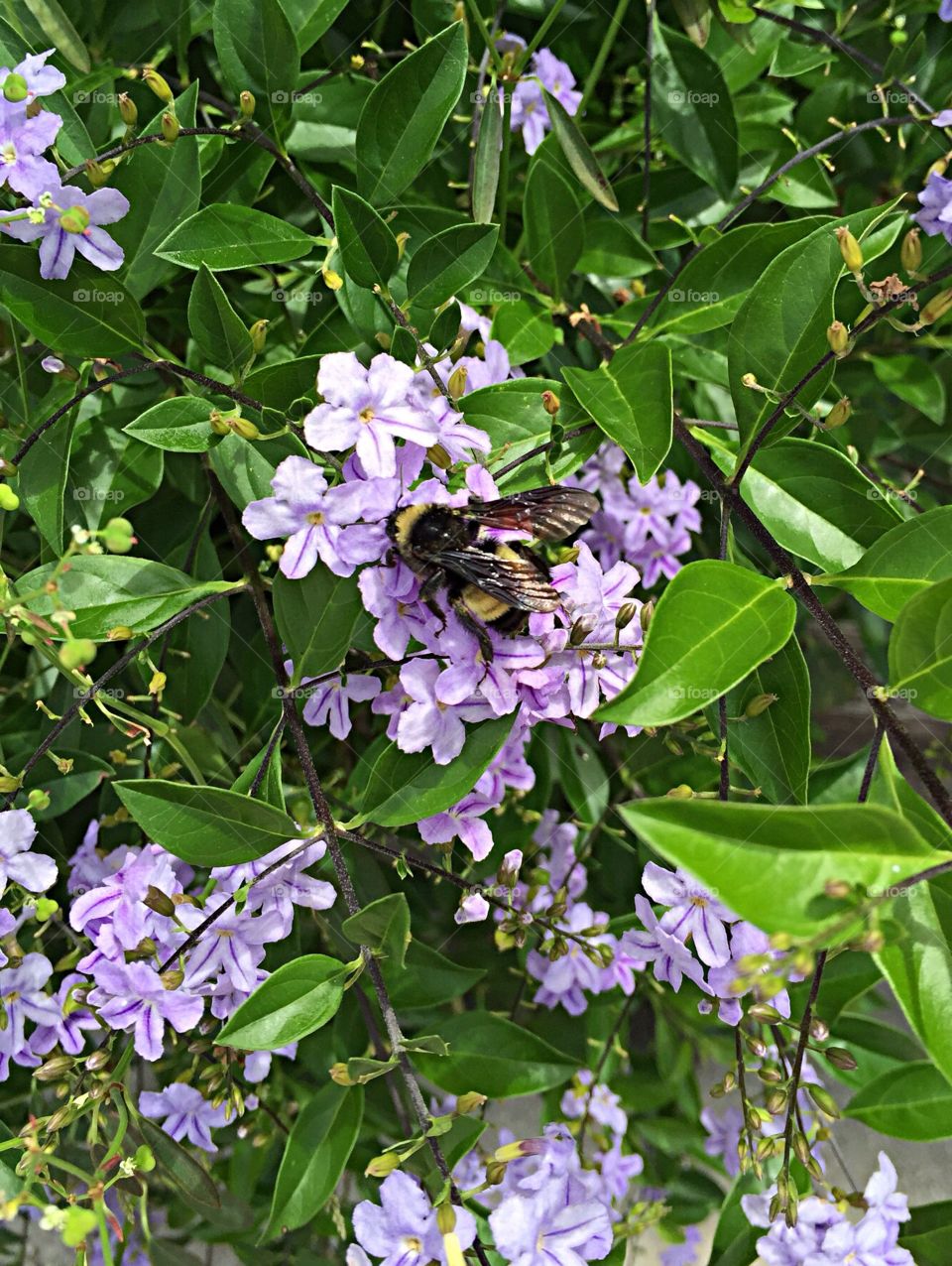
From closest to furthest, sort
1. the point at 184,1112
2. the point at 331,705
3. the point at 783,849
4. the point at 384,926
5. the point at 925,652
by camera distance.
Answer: the point at 783,849, the point at 925,652, the point at 384,926, the point at 331,705, the point at 184,1112

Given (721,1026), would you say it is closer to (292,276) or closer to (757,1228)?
(757,1228)

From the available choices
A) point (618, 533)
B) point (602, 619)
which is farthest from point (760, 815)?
point (618, 533)

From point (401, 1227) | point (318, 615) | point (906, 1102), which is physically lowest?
point (906, 1102)

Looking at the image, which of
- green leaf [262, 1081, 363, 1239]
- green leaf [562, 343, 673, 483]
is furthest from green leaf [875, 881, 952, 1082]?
green leaf [262, 1081, 363, 1239]

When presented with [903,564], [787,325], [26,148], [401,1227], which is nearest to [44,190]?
[26,148]

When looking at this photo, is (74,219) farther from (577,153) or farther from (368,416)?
(577,153)
